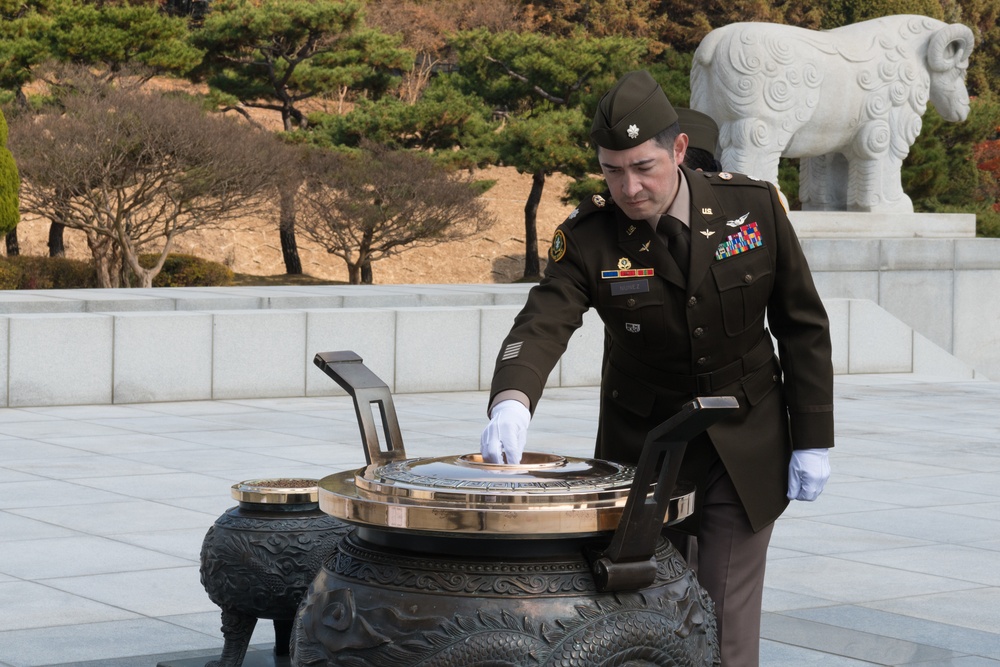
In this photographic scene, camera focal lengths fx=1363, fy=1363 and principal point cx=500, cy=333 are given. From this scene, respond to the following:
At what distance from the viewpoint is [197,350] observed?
1024 centimetres

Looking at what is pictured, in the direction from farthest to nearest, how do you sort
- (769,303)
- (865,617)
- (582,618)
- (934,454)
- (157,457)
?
(934,454) → (157,457) → (865,617) → (769,303) → (582,618)

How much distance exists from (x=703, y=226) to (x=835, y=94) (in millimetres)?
12524

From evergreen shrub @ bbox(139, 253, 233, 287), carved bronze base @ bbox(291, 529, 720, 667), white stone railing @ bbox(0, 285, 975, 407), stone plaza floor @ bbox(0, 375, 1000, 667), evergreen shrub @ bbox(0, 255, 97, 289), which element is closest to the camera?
carved bronze base @ bbox(291, 529, 720, 667)

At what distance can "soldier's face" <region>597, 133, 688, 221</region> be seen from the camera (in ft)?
8.46

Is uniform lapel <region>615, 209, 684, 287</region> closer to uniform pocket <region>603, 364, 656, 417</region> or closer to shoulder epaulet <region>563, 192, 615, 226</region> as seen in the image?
shoulder epaulet <region>563, 192, 615, 226</region>

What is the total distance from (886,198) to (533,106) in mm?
18225

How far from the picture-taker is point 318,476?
6957 millimetres

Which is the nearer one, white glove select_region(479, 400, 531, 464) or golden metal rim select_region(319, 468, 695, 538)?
golden metal rim select_region(319, 468, 695, 538)

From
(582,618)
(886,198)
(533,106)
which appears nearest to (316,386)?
(886,198)

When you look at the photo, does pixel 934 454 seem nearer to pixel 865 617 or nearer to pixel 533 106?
pixel 865 617

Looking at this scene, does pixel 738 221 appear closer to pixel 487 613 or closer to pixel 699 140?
pixel 699 140

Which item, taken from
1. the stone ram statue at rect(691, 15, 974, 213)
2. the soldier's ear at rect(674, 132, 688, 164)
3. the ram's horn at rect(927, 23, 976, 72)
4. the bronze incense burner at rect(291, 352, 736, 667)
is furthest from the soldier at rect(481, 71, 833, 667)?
the ram's horn at rect(927, 23, 976, 72)

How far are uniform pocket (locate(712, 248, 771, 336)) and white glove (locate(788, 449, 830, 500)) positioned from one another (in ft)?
1.03

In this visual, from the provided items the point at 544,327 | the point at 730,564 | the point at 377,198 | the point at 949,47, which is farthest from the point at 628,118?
the point at 377,198
